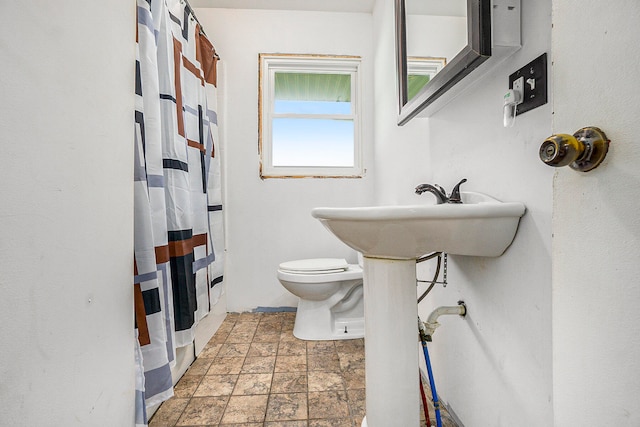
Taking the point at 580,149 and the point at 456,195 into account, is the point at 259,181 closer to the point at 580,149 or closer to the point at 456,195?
the point at 456,195

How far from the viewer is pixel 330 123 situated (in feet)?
7.61

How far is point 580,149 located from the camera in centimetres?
36

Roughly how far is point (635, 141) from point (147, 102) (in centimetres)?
126

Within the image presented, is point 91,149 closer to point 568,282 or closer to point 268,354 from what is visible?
point 568,282

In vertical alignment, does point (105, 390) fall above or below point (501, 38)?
below

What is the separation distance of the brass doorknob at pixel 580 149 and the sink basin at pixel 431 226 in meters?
0.32

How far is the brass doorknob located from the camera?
347 millimetres

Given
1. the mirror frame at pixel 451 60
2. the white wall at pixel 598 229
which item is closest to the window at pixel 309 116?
the mirror frame at pixel 451 60

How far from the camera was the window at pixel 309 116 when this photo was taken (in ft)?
7.33

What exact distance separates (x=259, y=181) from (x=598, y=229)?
6.71 ft

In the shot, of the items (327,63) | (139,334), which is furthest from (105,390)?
(327,63)

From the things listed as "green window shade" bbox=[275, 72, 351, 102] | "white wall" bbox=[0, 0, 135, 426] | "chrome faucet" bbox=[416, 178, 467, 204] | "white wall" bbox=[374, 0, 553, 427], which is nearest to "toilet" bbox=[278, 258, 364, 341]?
"white wall" bbox=[374, 0, 553, 427]

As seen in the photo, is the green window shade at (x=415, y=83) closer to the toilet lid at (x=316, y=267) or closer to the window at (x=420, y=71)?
the window at (x=420, y=71)

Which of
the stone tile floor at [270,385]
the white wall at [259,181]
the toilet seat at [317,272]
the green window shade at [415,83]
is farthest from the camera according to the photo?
the white wall at [259,181]
